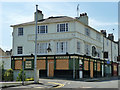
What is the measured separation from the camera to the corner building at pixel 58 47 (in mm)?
33656

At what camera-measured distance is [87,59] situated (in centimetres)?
3747

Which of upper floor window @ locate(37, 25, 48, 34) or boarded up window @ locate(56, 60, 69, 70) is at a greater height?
upper floor window @ locate(37, 25, 48, 34)

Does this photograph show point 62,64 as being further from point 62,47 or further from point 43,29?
point 43,29

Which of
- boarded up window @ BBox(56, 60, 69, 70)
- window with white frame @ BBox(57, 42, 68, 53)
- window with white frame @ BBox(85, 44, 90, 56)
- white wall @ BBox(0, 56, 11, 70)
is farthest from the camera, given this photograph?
white wall @ BBox(0, 56, 11, 70)

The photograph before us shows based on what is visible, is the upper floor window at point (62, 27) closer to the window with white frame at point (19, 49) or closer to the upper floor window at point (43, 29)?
the upper floor window at point (43, 29)

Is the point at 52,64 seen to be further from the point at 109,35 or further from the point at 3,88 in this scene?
the point at 109,35

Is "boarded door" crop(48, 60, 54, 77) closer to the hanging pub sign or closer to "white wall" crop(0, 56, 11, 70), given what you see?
the hanging pub sign

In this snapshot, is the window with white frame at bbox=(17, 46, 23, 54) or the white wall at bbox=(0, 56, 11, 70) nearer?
the window with white frame at bbox=(17, 46, 23, 54)

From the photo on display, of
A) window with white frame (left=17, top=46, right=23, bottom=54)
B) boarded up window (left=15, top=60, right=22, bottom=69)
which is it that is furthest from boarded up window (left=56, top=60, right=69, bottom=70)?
window with white frame (left=17, top=46, right=23, bottom=54)

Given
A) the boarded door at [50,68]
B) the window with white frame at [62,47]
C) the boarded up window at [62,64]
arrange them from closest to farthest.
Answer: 1. the boarded up window at [62,64]
2. the window with white frame at [62,47]
3. the boarded door at [50,68]

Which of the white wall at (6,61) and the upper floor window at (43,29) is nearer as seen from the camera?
the upper floor window at (43,29)

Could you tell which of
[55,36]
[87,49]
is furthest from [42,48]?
[87,49]

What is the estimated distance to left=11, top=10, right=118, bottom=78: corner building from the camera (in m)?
33.7

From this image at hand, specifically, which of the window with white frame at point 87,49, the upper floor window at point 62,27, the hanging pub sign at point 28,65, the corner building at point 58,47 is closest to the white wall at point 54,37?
the corner building at point 58,47
